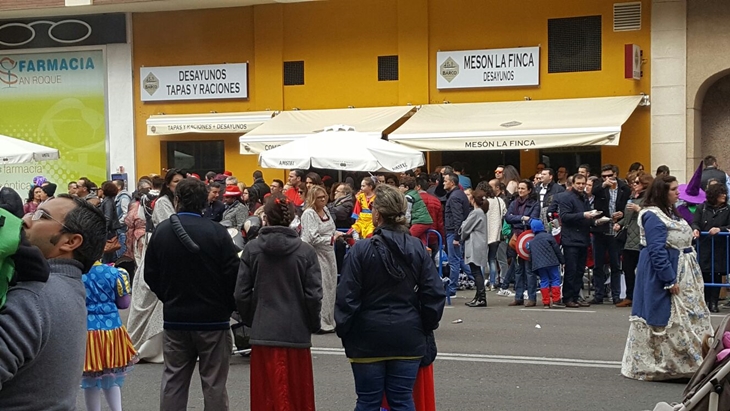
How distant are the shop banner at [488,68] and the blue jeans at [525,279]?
8.90 metres

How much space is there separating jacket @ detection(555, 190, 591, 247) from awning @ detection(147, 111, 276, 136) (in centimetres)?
1192

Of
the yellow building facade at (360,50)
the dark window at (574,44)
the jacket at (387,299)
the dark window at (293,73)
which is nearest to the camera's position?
the jacket at (387,299)

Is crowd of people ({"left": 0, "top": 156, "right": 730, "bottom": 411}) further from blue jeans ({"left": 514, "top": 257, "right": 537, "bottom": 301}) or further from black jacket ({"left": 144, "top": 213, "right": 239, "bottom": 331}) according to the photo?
blue jeans ({"left": 514, "top": 257, "right": 537, "bottom": 301})

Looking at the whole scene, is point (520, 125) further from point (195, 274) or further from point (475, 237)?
point (195, 274)

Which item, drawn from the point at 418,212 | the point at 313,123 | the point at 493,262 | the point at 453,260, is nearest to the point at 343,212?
the point at 418,212

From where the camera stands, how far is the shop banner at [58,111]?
2759 cm

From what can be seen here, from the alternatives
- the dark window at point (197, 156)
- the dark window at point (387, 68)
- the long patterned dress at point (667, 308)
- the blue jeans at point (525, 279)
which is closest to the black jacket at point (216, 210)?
the blue jeans at point (525, 279)

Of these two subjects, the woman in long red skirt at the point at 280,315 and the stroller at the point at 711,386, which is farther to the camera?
the woman in long red skirt at the point at 280,315

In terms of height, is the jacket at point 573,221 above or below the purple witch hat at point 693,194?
below

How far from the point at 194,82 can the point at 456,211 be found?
12021mm

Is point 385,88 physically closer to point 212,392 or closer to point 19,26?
point 19,26

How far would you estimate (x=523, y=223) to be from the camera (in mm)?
15148

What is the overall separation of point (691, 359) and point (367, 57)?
55.0 feet

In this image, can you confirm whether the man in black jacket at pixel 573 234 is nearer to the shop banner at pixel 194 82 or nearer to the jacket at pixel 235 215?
the jacket at pixel 235 215
